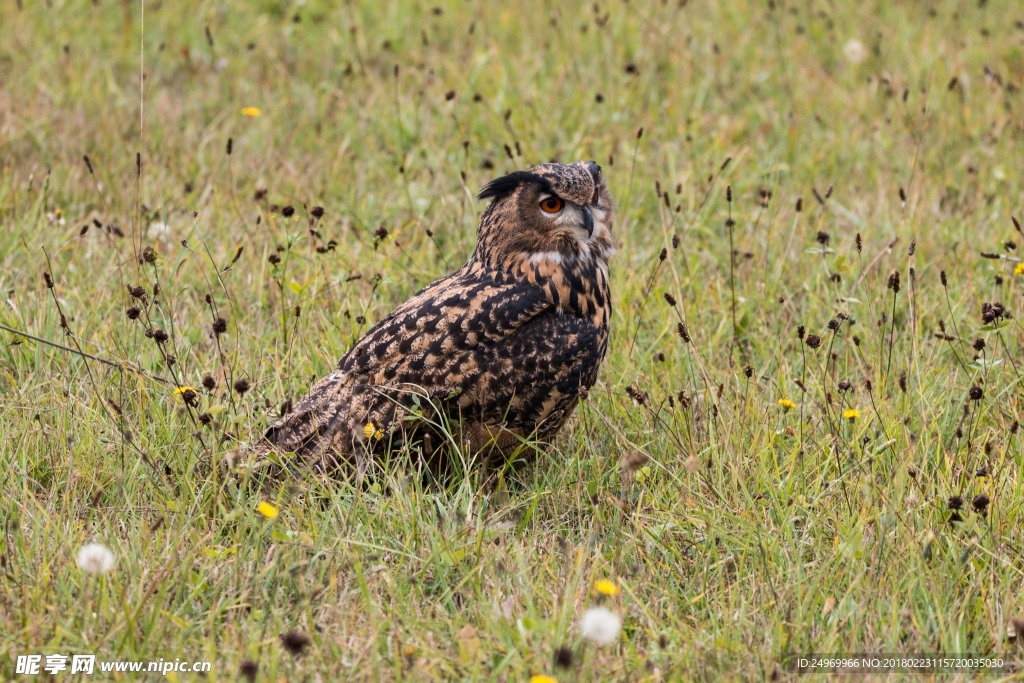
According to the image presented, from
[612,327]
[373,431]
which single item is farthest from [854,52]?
[373,431]

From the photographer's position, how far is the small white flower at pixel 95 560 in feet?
10.2

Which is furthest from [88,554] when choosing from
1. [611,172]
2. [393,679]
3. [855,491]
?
[611,172]

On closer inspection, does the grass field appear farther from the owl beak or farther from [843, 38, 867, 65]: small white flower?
the owl beak

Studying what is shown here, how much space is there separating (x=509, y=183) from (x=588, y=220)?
0.33 metres

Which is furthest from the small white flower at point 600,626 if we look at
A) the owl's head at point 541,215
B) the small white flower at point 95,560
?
the owl's head at point 541,215

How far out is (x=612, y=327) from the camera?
537 centimetres

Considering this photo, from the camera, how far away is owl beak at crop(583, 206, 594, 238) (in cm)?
446

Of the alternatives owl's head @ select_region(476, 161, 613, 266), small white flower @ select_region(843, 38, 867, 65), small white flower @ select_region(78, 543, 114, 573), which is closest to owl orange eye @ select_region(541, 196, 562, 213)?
owl's head @ select_region(476, 161, 613, 266)

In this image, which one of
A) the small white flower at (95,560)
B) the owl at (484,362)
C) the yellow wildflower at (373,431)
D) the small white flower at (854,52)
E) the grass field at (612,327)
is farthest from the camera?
the small white flower at (854,52)

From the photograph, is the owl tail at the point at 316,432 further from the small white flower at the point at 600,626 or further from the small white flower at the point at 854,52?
the small white flower at the point at 854,52

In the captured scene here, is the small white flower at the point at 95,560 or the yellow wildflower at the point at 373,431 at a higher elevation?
the yellow wildflower at the point at 373,431

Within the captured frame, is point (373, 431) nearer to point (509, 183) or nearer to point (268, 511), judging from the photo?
point (268, 511)

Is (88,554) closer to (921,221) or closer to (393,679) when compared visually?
(393,679)

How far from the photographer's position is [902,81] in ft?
25.3
